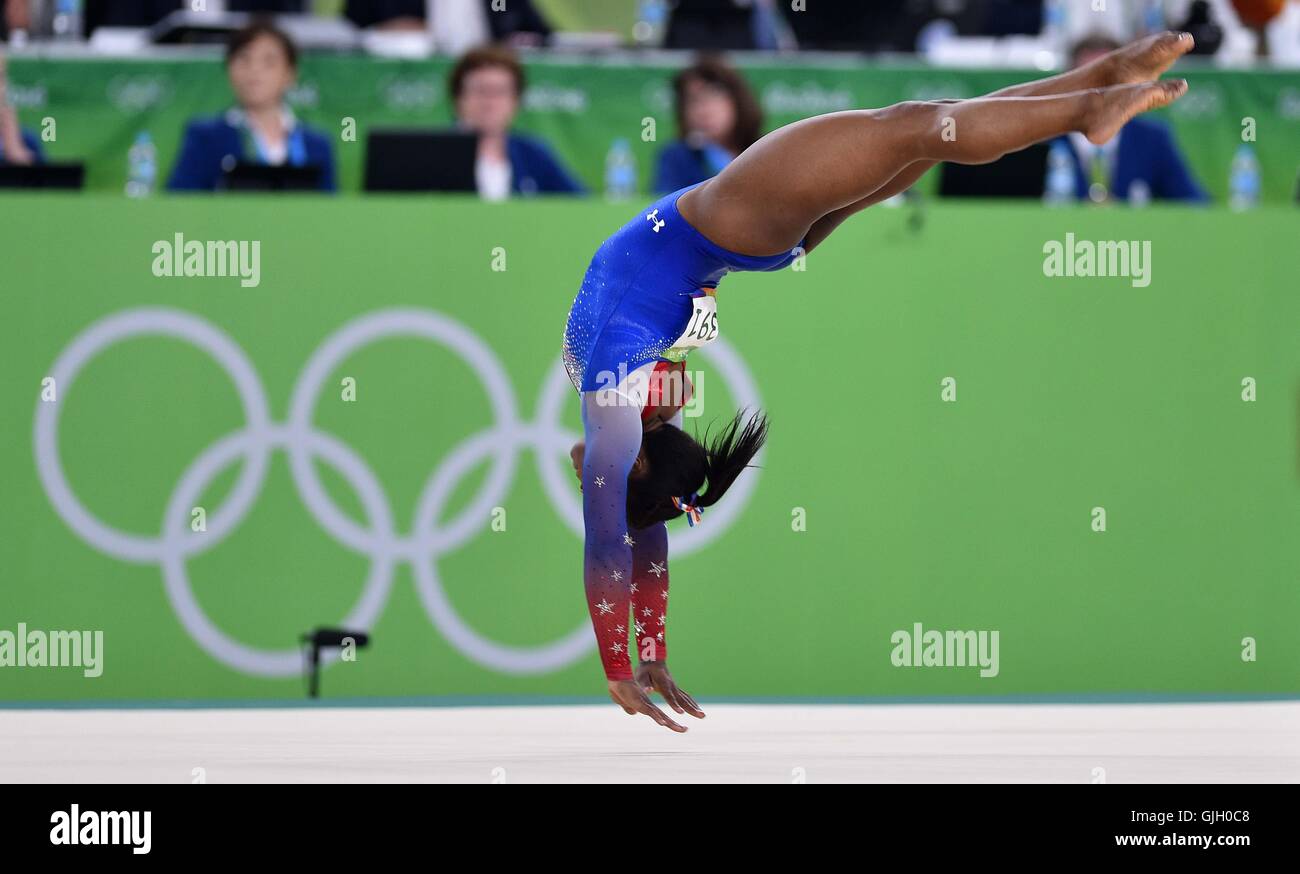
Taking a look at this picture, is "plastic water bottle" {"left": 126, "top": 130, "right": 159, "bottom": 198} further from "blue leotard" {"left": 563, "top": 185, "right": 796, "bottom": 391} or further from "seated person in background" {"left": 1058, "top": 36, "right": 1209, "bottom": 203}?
"seated person in background" {"left": 1058, "top": 36, "right": 1209, "bottom": 203}

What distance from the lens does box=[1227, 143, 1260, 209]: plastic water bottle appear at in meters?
8.46

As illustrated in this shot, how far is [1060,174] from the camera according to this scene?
829 centimetres

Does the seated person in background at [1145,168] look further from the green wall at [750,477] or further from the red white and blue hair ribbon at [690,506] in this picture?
the red white and blue hair ribbon at [690,506]

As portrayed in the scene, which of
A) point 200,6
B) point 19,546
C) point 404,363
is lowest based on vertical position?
point 19,546

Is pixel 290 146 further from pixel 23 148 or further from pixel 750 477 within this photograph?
pixel 750 477

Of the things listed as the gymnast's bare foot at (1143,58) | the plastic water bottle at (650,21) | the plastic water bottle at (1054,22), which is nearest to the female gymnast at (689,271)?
the gymnast's bare foot at (1143,58)

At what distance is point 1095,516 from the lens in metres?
7.30

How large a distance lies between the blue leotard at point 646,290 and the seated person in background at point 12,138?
154 inches

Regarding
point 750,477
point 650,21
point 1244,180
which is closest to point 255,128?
point 750,477

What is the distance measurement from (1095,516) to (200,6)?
→ 19.6 ft

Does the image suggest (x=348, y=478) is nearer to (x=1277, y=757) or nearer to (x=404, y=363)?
(x=404, y=363)

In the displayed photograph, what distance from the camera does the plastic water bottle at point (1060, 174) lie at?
8219 mm
